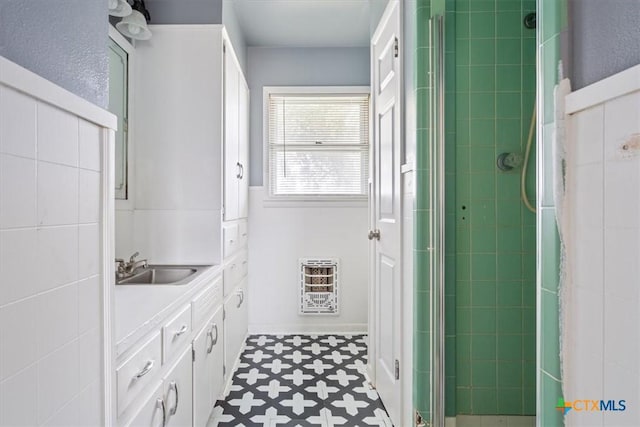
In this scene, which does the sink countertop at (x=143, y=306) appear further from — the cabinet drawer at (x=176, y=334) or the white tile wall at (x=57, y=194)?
the white tile wall at (x=57, y=194)

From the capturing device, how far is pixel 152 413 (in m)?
1.16

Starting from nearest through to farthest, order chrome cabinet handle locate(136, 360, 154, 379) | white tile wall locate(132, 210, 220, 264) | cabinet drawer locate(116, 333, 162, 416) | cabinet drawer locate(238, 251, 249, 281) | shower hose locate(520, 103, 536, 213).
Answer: cabinet drawer locate(116, 333, 162, 416)
chrome cabinet handle locate(136, 360, 154, 379)
shower hose locate(520, 103, 536, 213)
white tile wall locate(132, 210, 220, 264)
cabinet drawer locate(238, 251, 249, 281)

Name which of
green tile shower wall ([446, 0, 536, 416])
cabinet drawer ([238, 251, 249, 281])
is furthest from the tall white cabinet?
green tile shower wall ([446, 0, 536, 416])

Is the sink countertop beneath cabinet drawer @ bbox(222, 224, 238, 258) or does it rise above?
beneath

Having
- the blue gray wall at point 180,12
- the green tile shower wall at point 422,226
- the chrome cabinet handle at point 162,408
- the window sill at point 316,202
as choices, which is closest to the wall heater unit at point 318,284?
the window sill at point 316,202

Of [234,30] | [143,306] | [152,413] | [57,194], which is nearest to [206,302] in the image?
[143,306]

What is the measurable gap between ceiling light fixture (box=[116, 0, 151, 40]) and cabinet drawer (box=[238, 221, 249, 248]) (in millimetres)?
1424

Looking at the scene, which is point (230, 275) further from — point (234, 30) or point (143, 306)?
point (234, 30)

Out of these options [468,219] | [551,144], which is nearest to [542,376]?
[551,144]

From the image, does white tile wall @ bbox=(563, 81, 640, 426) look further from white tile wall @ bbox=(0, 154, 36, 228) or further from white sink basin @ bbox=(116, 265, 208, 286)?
white sink basin @ bbox=(116, 265, 208, 286)

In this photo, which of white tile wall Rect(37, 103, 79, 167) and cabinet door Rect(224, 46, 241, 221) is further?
cabinet door Rect(224, 46, 241, 221)

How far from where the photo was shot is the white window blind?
3529mm

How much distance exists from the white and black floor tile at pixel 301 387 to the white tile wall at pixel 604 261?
60.2 inches

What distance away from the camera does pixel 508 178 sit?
1832mm
